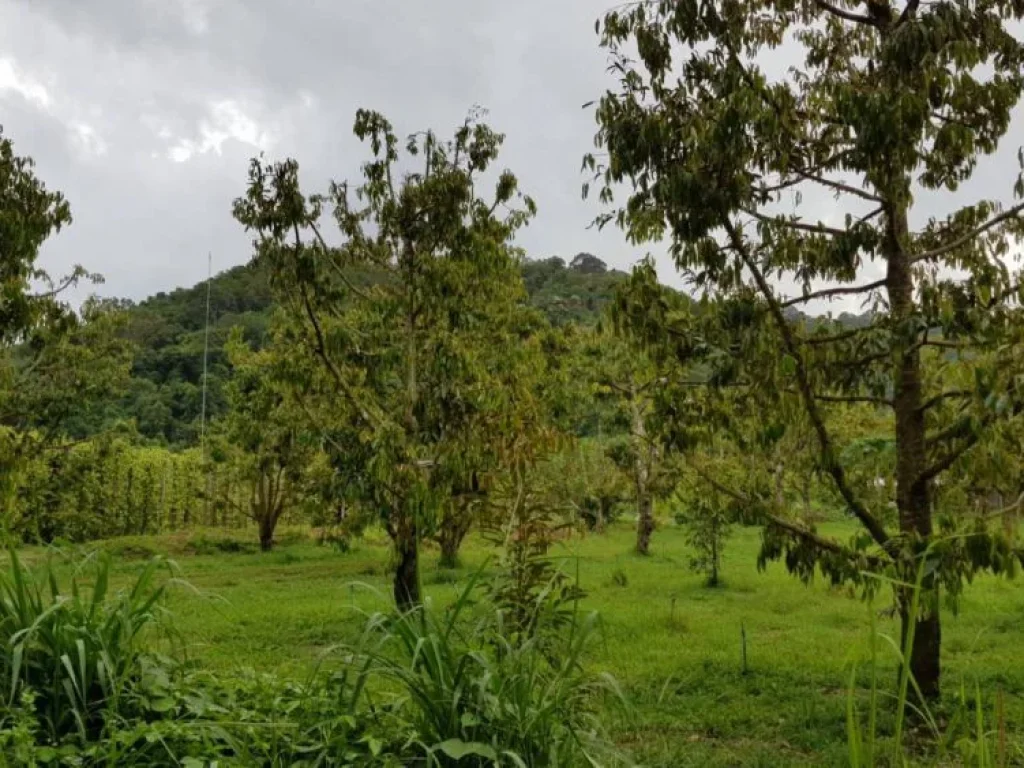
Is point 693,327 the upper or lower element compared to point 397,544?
upper

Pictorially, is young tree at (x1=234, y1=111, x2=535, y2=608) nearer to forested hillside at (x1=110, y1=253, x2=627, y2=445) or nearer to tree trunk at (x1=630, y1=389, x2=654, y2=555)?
tree trunk at (x1=630, y1=389, x2=654, y2=555)

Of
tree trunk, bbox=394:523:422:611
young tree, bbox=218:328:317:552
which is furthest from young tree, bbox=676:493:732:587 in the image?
young tree, bbox=218:328:317:552

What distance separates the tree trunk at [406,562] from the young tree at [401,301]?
0.02m

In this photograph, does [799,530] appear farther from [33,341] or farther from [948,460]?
[33,341]

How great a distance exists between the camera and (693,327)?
5.72 meters

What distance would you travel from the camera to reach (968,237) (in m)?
5.41

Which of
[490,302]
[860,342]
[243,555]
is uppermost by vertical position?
[490,302]

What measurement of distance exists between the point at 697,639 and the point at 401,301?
4391mm

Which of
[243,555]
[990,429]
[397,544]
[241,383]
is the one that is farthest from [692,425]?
[243,555]

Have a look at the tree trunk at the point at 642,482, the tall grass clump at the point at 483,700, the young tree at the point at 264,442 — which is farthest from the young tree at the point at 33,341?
the tree trunk at the point at 642,482

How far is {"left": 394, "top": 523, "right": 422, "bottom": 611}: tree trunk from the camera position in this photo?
8062mm

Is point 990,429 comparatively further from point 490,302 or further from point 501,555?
point 490,302

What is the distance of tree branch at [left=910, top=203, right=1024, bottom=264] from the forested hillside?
18372 millimetres

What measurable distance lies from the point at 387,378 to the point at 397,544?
188 cm
